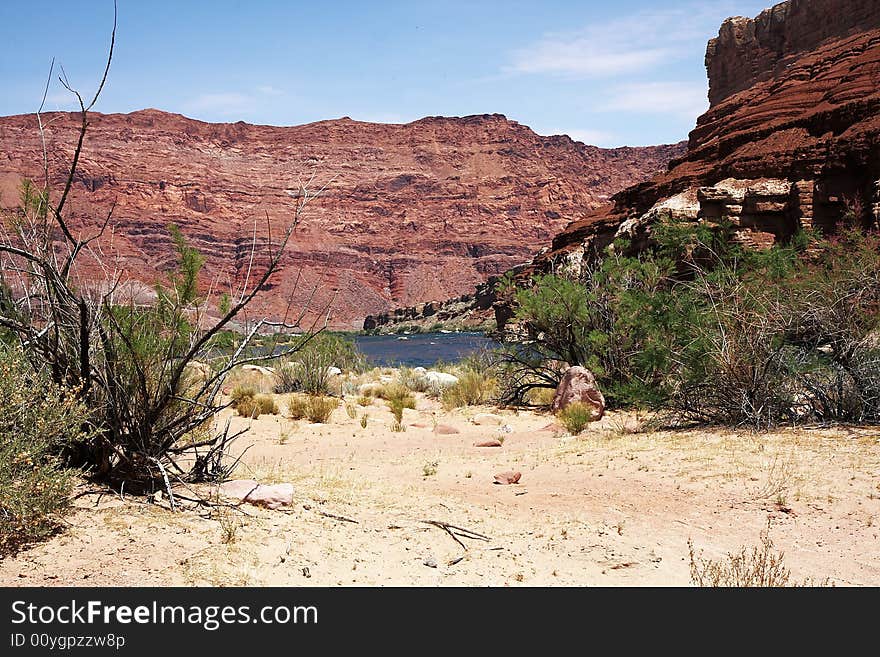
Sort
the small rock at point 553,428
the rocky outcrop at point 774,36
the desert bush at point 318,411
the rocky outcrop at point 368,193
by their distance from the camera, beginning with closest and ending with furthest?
the small rock at point 553,428, the desert bush at point 318,411, the rocky outcrop at point 774,36, the rocky outcrop at point 368,193

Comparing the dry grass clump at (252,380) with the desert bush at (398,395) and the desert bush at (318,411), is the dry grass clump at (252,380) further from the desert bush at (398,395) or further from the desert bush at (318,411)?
the desert bush at (318,411)

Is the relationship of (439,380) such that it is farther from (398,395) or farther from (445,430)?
(445,430)

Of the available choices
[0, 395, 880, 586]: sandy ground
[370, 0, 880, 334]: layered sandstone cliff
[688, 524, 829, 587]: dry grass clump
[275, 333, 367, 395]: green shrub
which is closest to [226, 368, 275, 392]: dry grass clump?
[275, 333, 367, 395]: green shrub

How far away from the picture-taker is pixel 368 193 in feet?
557

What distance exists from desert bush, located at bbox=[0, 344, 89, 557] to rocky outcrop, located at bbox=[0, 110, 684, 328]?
336 ft

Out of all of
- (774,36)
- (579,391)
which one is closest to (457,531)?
(579,391)

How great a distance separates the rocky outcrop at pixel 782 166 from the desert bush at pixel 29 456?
1914 centimetres

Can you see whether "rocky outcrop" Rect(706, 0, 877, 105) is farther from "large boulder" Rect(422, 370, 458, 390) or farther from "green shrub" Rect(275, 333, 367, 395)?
"green shrub" Rect(275, 333, 367, 395)

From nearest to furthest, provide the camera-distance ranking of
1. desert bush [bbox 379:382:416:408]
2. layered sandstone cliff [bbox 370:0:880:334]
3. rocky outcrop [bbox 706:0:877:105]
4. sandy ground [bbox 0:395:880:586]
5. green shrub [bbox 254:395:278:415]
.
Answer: sandy ground [bbox 0:395:880:586], green shrub [bbox 254:395:278:415], desert bush [bbox 379:382:416:408], layered sandstone cliff [bbox 370:0:880:334], rocky outcrop [bbox 706:0:877:105]

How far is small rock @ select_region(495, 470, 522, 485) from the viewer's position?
6.86 metres

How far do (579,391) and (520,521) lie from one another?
20.7ft

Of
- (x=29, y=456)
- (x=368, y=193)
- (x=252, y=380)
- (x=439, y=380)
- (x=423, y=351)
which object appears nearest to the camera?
(x=29, y=456)

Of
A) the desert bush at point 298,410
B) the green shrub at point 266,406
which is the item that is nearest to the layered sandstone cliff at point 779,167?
the desert bush at point 298,410

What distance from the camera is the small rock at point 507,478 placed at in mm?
6855
